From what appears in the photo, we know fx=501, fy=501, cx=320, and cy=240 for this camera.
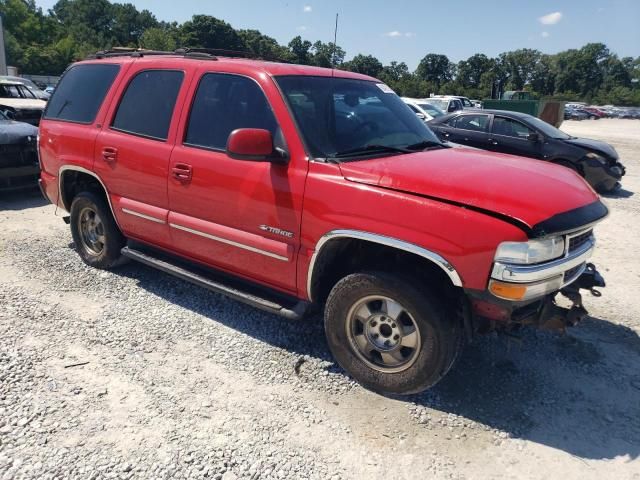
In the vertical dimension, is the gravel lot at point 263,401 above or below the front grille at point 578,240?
below

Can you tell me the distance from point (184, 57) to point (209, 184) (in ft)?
4.38

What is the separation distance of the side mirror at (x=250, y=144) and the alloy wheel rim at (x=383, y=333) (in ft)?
3.72

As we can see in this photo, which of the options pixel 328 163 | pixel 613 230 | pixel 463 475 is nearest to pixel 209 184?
pixel 328 163

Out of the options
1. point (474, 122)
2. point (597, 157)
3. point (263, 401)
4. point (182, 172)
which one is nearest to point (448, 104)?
point (474, 122)

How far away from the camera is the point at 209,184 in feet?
12.1

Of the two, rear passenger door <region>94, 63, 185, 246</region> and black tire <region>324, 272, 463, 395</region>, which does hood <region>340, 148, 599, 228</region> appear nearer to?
black tire <region>324, 272, 463, 395</region>

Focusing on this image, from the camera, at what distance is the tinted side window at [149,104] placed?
407 cm

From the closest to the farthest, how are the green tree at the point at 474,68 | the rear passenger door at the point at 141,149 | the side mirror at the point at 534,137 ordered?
1. the rear passenger door at the point at 141,149
2. the side mirror at the point at 534,137
3. the green tree at the point at 474,68

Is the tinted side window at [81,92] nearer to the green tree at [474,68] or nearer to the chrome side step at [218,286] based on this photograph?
the chrome side step at [218,286]

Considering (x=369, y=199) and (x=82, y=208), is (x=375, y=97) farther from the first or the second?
(x=82, y=208)

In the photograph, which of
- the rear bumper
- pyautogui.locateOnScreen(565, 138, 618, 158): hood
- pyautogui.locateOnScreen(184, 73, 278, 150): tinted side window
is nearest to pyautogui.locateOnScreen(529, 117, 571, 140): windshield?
pyautogui.locateOnScreen(565, 138, 618, 158): hood

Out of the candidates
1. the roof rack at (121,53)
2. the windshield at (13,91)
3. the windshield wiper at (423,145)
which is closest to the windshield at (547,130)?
the windshield wiper at (423,145)

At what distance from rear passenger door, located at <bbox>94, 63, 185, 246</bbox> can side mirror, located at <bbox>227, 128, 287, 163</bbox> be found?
1020 mm

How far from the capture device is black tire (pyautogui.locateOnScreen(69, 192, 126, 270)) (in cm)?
482
